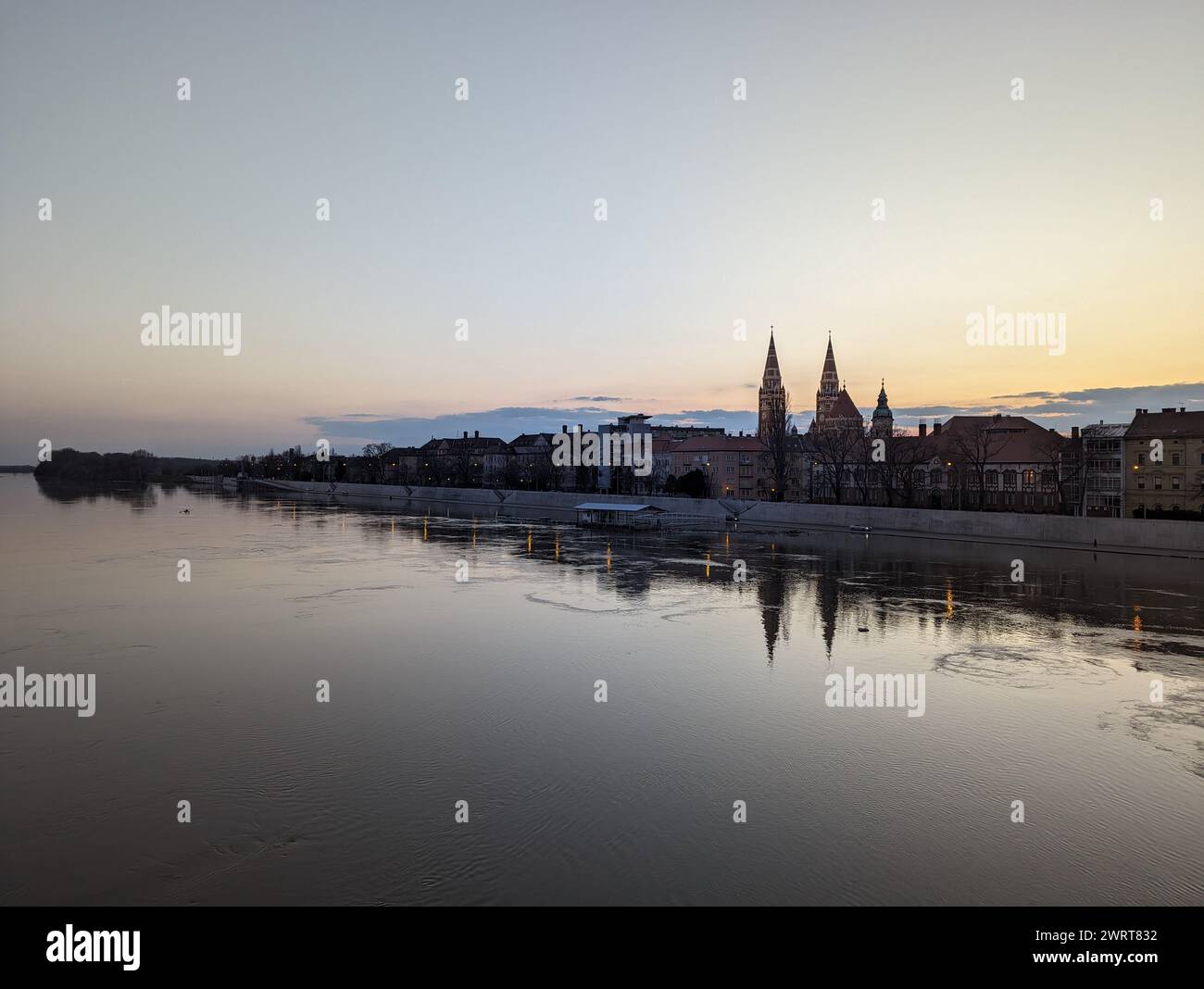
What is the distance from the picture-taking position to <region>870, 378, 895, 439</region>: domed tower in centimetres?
9888

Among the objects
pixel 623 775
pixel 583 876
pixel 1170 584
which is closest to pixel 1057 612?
pixel 1170 584

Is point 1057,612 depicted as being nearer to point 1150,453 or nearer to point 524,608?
point 524,608

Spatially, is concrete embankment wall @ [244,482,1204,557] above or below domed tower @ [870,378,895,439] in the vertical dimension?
below

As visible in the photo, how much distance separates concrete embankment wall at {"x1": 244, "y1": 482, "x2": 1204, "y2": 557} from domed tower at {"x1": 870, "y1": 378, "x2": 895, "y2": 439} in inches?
1113

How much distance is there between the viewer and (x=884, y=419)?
134375mm

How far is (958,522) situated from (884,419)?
262ft

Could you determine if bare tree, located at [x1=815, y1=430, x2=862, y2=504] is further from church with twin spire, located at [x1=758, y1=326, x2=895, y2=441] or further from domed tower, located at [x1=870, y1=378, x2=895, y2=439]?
church with twin spire, located at [x1=758, y1=326, x2=895, y2=441]

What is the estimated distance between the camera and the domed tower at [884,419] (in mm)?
98875

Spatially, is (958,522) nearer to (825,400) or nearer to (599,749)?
(599,749)

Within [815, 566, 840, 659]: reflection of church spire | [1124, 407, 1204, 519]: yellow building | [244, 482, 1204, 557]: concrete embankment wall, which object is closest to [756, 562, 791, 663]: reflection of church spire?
[815, 566, 840, 659]: reflection of church spire

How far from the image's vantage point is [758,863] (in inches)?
428

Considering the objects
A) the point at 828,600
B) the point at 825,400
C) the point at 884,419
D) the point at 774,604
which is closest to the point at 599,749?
the point at 774,604

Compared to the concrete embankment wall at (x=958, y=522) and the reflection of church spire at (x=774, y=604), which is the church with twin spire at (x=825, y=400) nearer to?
the concrete embankment wall at (x=958, y=522)
